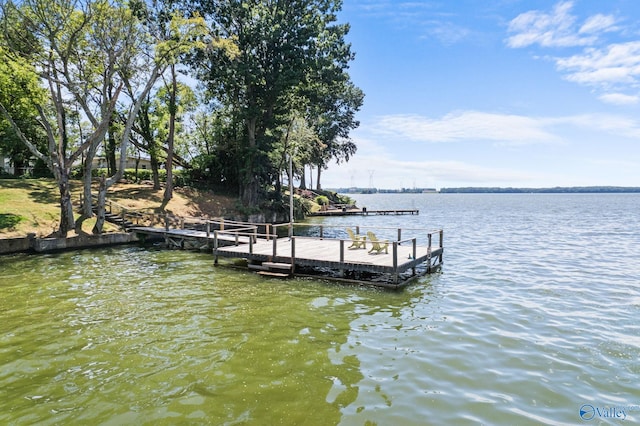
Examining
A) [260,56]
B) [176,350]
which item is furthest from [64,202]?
[260,56]

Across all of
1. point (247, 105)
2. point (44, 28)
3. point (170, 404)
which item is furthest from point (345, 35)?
point (170, 404)

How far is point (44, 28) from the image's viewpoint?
67.6 feet

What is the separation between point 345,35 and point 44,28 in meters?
23.7

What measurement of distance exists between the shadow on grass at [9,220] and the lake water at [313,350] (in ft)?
25.0

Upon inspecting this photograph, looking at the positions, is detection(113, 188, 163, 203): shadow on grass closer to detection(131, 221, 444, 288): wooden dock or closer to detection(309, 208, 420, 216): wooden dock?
detection(131, 221, 444, 288): wooden dock

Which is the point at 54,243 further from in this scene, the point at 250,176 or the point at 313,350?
the point at 313,350

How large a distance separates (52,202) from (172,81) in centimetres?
1425

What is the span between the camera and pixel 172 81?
3431 cm

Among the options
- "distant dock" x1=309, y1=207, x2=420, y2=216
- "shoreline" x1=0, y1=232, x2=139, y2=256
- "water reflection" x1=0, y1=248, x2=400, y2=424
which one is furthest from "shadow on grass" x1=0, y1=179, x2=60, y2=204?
"distant dock" x1=309, y1=207, x2=420, y2=216

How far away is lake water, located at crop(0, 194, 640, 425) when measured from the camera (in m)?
6.14

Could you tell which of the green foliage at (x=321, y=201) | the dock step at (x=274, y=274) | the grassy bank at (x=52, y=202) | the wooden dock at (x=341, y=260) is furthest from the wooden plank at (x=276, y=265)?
the green foliage at (x=321, y=201)

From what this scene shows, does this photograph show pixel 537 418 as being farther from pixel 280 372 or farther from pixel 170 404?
pixel 170 404
